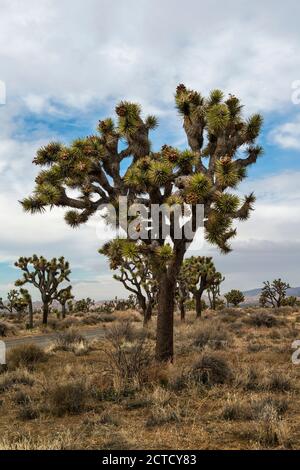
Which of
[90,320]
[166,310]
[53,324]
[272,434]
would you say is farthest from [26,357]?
[90,320]

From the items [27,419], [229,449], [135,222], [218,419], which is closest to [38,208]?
[135,222]

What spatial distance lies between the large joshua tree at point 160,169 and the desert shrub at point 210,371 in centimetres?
229

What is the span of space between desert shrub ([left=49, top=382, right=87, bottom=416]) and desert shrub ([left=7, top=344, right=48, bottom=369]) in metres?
4.94

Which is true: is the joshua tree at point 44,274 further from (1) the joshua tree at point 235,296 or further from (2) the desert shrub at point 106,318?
(1) the joshua tree at point 235,296

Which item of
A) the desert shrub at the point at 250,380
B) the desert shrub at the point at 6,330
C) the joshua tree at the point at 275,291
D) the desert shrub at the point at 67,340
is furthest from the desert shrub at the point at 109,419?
the joshua tree at the point at 275,291

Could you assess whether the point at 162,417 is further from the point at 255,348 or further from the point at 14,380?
the point at 255,348

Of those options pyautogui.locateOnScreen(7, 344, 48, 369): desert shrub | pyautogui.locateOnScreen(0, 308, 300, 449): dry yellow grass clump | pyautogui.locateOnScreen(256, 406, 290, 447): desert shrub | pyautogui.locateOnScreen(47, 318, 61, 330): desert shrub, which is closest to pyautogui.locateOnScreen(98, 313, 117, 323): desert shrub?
pyautogui.locateOnScreen(47, 318, 61, 330): desert shrub

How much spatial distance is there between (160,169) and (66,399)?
5606 mm

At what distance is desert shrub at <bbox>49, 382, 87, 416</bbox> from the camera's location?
307 inches

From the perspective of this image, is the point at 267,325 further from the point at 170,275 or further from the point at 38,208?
the point at 38,208

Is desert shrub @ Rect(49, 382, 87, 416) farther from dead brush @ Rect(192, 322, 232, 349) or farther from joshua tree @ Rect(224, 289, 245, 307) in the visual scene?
joshua tree @ Rect(224, 289, 245, 307)
